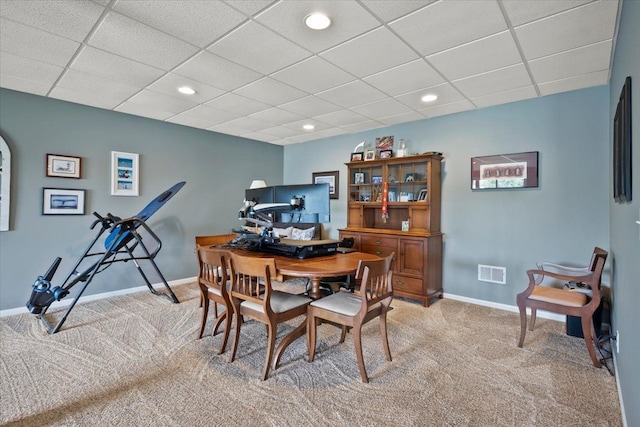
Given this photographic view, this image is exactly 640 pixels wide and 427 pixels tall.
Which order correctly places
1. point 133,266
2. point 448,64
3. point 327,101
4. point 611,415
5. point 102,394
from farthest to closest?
point 133,266 → point 327,101 → point 448,64 → point 102,394 → point 611,415

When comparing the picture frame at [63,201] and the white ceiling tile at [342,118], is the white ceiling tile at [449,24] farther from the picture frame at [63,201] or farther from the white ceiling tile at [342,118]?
the picture frame at [63,201]

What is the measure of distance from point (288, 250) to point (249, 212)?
519 millimetres

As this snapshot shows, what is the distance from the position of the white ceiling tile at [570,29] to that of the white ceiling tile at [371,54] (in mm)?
825

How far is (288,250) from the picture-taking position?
8.73ft

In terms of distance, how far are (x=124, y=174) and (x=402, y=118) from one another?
397 cm

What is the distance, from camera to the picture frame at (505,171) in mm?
3562

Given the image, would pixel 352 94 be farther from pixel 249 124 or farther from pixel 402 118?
pixel 249 124

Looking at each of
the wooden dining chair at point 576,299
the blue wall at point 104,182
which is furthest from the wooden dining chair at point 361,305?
the blue wall at point 104,182

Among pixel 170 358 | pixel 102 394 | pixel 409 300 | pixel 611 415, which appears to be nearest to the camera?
pixel 611 415

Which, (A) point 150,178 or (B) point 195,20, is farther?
(A) point 150,178

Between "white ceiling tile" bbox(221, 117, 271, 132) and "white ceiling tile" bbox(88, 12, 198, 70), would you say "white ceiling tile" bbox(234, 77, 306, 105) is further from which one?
"white ceiling tile" bbox(221, 117, 271, 132)

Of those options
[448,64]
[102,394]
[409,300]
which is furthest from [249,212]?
[409,300]

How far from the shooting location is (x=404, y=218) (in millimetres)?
4609

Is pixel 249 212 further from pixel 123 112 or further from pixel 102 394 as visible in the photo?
pixel 123 112
